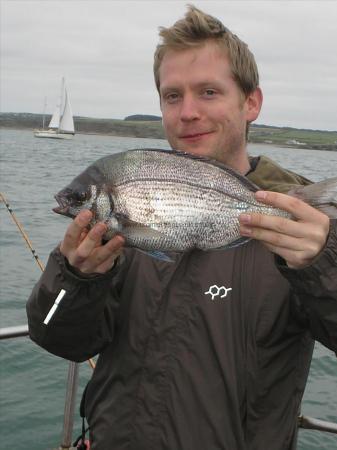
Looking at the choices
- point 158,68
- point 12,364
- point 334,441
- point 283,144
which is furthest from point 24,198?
point 283,144

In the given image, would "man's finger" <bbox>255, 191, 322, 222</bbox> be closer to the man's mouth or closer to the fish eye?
the man's mouth

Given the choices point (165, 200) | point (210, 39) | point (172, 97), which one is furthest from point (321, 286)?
point (210, 39)

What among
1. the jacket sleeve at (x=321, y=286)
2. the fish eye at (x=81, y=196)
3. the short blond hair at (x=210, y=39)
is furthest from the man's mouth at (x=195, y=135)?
the jacket sleeve at (x=321, y=286)

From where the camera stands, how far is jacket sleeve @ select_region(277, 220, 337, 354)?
227 centimetres

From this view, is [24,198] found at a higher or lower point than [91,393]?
lower

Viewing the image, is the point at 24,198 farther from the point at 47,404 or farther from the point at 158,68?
the point at 158,68

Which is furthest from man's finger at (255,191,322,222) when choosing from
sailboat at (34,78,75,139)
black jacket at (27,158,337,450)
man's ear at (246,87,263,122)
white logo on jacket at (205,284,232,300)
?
sailboat at (34,78,75,139)

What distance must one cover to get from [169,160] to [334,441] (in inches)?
217

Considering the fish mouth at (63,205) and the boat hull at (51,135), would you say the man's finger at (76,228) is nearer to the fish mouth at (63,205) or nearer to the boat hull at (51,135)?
the fish mouth at (63,205)

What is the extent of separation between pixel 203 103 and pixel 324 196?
37.8 inches

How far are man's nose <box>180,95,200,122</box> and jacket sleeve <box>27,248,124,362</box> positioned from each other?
2.89ft

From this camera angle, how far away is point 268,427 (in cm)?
257

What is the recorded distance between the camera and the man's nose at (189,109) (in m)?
2.91

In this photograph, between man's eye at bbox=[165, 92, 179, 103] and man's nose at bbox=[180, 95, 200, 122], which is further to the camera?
man's eye at bbox=[165, 92, 179, 103]
